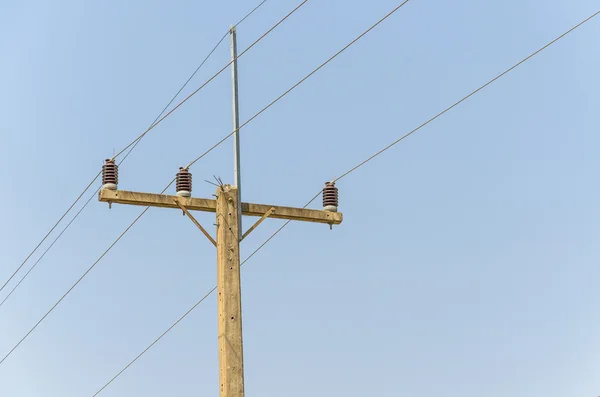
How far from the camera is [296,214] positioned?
60.8 feet

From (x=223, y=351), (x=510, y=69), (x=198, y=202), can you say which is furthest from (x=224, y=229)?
(x=510, y=69)

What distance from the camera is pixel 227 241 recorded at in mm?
17328

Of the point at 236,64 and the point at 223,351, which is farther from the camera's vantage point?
the point at 236,64

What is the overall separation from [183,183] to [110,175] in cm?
99

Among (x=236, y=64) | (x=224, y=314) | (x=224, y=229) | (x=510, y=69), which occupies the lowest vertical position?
(x=224, y=314)

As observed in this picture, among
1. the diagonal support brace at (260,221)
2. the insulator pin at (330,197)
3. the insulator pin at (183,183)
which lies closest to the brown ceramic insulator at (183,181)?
the insulator pin at (183,183)

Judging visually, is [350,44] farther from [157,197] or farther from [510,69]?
[157,197]

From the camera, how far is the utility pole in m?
16.7

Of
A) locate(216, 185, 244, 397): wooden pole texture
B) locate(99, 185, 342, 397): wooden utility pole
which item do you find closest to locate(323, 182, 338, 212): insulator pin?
locate(99, 185, 342, 397): wooden utility pole

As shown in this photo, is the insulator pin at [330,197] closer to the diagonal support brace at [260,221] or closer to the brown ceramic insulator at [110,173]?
the diagonal support brace at [260,221]

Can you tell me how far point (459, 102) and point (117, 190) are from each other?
182 inches

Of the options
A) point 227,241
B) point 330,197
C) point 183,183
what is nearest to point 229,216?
point 227,241

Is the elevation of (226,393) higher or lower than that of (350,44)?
lower

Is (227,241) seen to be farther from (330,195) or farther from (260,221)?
(330,195)
